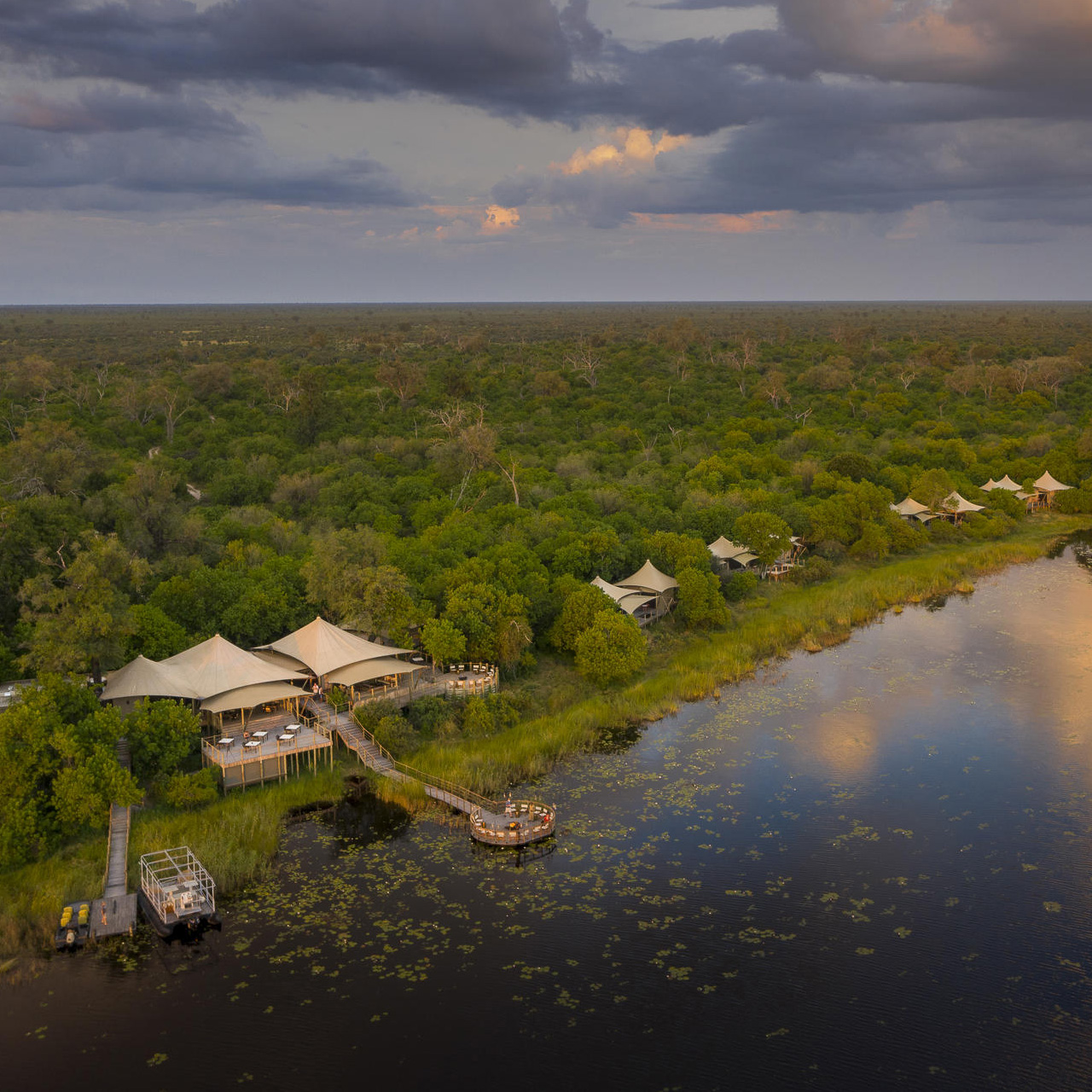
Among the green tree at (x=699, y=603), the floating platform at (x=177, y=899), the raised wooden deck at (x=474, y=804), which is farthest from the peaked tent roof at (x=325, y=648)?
the green tree at (x=699, y=603)

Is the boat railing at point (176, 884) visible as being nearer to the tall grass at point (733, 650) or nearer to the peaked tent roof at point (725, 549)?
the tall grass at point (733, 650)

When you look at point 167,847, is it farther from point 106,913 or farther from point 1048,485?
point 1048,485

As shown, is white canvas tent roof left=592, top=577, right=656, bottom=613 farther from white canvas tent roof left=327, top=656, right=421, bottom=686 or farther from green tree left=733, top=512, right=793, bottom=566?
white canvas tent roof left=327, top=656, right=421, bottom=686

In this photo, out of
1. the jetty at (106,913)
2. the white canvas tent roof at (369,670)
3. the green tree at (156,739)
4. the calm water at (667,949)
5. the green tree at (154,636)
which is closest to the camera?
the calm water at (667,949)

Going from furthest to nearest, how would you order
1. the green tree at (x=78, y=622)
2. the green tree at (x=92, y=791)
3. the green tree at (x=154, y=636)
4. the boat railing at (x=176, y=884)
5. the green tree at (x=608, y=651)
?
the green tree at (x=608, y=651), the green tree at (x=154, y=636), the green tree at (x=78, y=622), the green tree at (x=92, y=791), the boat railing at (x=176, y=884)

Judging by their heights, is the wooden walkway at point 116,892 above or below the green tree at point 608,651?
below

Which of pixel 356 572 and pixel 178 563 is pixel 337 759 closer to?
pixel 356 572

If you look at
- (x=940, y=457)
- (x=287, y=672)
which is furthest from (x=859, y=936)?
(x=940, y=457)
